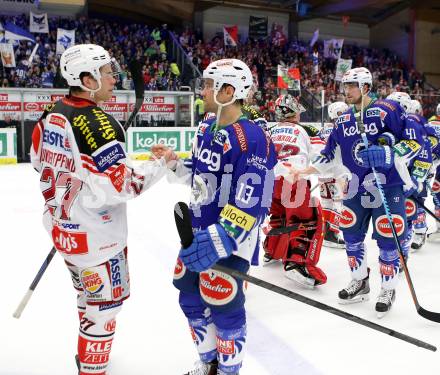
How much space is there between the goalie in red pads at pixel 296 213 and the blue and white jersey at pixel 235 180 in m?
1.77

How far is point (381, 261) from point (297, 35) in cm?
2229

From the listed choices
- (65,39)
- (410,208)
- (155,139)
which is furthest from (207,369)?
(65,39)

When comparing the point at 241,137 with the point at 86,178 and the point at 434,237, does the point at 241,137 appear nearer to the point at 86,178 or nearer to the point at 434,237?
the point at 86,178

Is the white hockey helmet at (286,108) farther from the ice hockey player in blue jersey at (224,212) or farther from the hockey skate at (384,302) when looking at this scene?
the ice hockey player in blue jersey at (224,212)

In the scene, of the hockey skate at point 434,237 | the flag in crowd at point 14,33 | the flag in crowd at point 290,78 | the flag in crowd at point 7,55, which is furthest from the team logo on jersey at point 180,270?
the flag in crowd at point 14,33

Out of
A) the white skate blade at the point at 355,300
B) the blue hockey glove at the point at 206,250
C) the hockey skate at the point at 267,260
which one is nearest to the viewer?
the blue hockey glove at the point at 206,250

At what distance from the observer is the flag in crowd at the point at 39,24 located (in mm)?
17109

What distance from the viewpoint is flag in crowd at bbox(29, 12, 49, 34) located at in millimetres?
17109

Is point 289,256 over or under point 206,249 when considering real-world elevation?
under

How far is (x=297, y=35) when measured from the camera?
24.3 m

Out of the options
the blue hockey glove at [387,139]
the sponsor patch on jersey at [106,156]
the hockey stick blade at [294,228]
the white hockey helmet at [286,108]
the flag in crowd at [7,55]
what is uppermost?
the flag in crowd at [7,55]

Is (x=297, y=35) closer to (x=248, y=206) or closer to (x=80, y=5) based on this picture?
(x=80, y=5)

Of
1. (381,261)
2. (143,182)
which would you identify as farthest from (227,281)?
(381,261)

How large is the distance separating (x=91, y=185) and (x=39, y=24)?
672 inches
